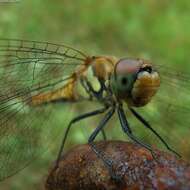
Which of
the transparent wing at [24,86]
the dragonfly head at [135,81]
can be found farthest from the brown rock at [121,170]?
the transparent wing at [24,86]

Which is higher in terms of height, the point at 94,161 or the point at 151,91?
the point at 151,91

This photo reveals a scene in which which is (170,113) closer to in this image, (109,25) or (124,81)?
(124,81)

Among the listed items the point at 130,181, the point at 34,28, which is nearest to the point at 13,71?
the point at 130,181

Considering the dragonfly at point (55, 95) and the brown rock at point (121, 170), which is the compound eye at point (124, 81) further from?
the brown rock at point (121, 170)

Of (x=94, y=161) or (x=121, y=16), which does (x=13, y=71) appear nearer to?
(x=94, y=161)

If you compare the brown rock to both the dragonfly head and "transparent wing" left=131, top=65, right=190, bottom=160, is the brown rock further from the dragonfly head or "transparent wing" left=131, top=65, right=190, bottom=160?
"transparent wing" left=131, top=65, right=190, bottom=160

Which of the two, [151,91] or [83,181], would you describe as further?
[151,91]

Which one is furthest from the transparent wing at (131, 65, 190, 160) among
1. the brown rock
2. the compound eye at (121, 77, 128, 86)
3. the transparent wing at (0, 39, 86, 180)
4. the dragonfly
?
the brown rock
